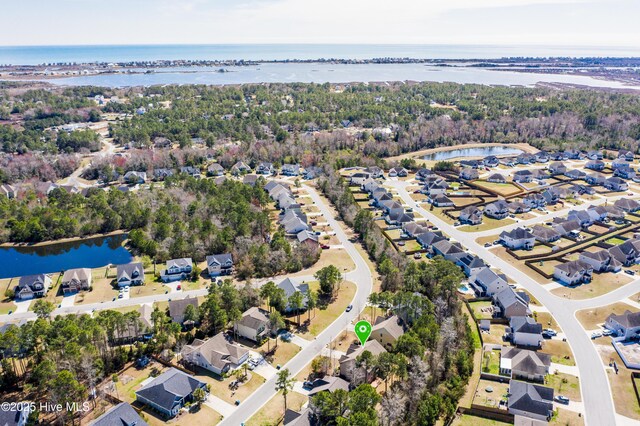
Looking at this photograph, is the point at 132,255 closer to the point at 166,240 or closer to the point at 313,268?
the point at 166,240

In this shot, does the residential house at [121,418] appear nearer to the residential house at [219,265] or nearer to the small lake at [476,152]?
the residential house at [219,265]

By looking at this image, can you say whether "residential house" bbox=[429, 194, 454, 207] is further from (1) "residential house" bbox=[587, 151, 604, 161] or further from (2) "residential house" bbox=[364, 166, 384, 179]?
(1) "residential house" bbox=[587, 151, 604, 161]

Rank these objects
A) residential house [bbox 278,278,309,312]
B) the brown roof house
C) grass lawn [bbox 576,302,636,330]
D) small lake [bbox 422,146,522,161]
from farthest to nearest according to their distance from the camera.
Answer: small lake [bbox 422,146,522,161] → residential house [bbox 278,278,309,312] → grass lawn [bbox 576,302,636,330] → the brown roof house

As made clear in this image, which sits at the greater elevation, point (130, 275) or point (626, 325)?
point (626, 325)

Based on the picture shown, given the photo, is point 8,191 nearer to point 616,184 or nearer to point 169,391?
point 169,391

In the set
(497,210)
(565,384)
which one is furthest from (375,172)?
(565,384)

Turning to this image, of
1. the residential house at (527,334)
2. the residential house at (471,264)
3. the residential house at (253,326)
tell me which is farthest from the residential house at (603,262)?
the residential house at (253,326)

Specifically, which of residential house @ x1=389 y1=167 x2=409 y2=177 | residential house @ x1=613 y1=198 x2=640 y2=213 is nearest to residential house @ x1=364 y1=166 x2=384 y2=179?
residential house @ x1=389 y1=167 x2=409 y2=177
